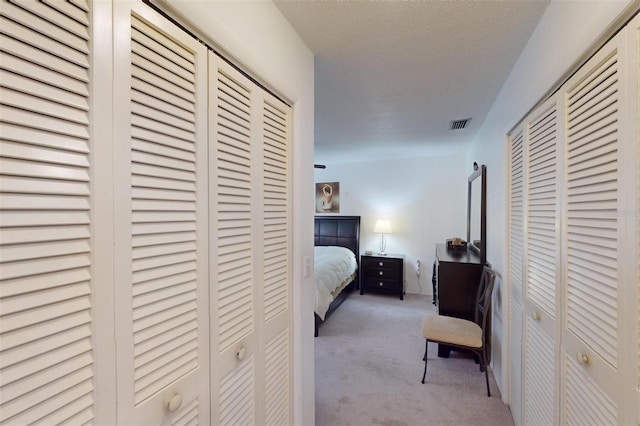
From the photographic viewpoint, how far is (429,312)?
3.91 meters

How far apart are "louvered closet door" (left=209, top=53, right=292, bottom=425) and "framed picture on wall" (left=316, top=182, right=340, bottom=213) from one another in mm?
3991

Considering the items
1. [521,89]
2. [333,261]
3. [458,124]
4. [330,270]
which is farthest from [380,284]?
[521,89]

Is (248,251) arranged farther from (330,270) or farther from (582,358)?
(330,270)

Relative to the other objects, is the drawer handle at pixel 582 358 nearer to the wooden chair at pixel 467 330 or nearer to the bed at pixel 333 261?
the wooden chair at pixel 467 330

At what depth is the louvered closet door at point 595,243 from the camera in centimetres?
86

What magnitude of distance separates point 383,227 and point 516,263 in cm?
297

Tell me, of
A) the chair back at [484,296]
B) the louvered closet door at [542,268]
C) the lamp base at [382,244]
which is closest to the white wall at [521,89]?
the chair back at [484,296]

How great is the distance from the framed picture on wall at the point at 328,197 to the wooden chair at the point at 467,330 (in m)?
3.25

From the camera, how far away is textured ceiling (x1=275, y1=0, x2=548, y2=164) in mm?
1319

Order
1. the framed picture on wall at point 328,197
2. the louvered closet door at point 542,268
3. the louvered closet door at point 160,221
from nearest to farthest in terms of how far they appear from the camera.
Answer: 1. the louvered closet door at point 160,221
2. the louvered closet door at point 542,268
3. the framed picture on wall at point 328,197

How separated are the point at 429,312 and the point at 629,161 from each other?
11.6 feet

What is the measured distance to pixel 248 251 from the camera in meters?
1.16

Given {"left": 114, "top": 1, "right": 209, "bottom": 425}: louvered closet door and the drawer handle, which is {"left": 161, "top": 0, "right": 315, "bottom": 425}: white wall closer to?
{"left": 114, "top": 1, "right": 209, "bottom": 425}: louvered closet door

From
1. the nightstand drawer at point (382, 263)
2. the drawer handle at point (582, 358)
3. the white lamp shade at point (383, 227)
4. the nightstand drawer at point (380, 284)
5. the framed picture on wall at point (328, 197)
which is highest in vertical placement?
the framed picture on wall at point (328, 197)
